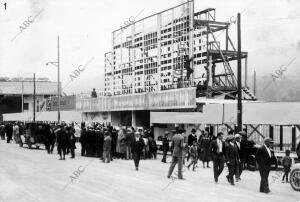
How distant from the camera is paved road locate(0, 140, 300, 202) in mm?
11609

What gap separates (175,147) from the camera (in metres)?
15.6

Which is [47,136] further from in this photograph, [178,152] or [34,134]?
[178,152]

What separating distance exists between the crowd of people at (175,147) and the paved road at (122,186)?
0.54 m

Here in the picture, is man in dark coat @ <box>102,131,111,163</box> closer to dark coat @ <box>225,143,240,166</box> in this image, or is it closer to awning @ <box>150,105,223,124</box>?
awning @ <box>150,105,223,124</box>

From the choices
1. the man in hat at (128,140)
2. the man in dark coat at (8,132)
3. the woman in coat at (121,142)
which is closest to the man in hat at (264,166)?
the man in hat at (128,140)

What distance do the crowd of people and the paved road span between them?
0.54m

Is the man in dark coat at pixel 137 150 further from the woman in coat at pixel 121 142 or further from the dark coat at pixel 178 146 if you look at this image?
the woman in coat at pixel 121 142

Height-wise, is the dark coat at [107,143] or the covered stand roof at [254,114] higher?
the covered stand roof at [254,114]

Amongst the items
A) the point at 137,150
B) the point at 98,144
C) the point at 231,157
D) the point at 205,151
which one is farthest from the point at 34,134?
the point at 231,157

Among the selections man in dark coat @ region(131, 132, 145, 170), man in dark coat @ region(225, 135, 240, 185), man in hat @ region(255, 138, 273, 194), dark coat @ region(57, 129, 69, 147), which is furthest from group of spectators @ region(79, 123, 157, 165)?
man in hat @ region(255, 138, 273, 194)

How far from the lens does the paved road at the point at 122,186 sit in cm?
1161

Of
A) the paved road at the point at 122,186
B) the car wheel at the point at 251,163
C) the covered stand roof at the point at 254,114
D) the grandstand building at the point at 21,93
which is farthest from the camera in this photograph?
the grandstand building at the point at 21,93

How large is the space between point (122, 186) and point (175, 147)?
2.68 meters

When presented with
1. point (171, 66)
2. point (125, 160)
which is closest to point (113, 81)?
point (171, 66)
